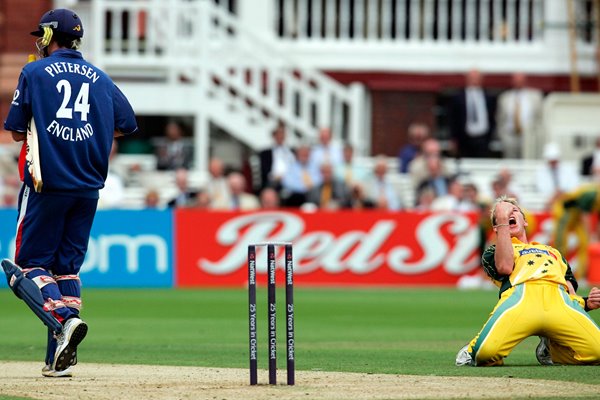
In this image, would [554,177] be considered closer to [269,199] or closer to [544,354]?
[269,199]

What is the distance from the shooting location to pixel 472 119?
26609 mm

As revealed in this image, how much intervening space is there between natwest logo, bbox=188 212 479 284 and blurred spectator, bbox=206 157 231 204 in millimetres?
794

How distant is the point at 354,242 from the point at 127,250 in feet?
11.0

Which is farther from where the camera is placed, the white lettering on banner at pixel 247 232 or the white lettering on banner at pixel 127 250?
the white lettering on banner at pixel 247 232

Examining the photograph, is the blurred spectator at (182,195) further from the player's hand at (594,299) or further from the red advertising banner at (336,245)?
the player's hand at (594,299)

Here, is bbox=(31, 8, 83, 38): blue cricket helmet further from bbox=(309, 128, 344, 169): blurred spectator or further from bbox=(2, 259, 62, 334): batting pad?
bbox=(309, 128, 344, 169): blurred spectator

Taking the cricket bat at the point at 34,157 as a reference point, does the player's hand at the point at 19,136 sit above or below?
above

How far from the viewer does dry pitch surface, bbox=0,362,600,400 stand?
338 inches

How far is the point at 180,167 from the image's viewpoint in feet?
82.9

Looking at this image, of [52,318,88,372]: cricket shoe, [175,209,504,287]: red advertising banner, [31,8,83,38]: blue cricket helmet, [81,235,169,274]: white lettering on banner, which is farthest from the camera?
[175,209,504,287]: red advertising banner

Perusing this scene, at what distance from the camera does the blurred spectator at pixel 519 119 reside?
26.5 m

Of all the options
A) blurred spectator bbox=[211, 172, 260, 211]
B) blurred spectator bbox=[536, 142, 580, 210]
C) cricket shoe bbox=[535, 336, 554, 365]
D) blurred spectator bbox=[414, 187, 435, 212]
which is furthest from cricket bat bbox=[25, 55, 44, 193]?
blurred spectator bbox=[536, 142, 580, 210]

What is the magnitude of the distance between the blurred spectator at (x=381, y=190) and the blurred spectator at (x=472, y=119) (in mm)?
2129

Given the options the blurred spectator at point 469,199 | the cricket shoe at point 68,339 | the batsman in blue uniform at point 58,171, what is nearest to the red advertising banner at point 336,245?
the blurred spectator at point 469,199
